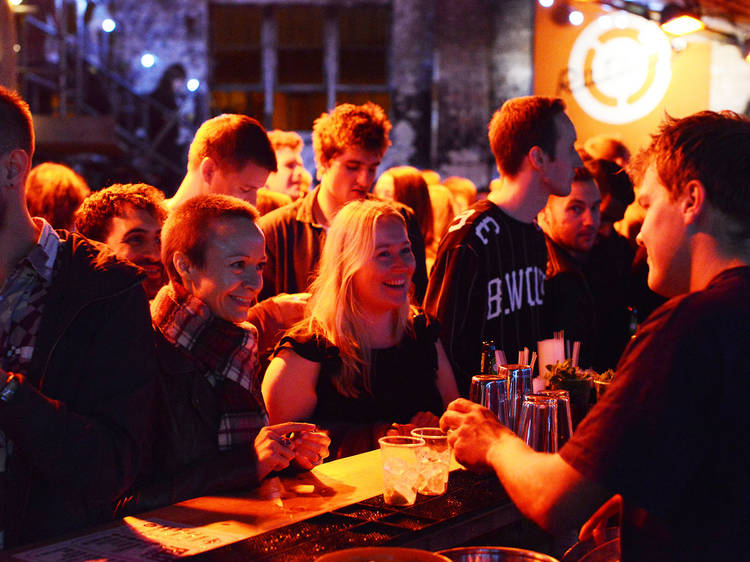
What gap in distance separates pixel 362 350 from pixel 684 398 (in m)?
1.64

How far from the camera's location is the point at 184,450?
2070mm

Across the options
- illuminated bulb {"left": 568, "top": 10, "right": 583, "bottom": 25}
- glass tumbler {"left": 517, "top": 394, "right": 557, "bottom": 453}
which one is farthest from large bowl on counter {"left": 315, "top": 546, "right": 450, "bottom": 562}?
illuminated bulb {"left": 568, "top": 10, "right": 583, "bottom": 25}

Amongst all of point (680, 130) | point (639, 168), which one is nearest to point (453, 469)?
point (639, 168)

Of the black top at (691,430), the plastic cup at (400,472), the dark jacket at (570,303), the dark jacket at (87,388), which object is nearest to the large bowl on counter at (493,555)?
the black top at (691,430)

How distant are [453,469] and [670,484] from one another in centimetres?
101

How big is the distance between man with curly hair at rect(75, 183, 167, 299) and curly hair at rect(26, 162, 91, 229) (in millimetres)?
1357

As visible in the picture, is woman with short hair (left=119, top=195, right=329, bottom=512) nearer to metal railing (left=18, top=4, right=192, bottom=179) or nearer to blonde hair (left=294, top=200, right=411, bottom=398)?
blonde hair (left=294, top=200, right=411, bottom=398)

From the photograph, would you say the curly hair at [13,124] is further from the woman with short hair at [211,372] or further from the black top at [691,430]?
the black top at [691,430]

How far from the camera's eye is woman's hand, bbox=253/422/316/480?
204 cm

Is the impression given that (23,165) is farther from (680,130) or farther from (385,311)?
(385,311)

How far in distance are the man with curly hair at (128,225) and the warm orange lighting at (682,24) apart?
675 centimetres

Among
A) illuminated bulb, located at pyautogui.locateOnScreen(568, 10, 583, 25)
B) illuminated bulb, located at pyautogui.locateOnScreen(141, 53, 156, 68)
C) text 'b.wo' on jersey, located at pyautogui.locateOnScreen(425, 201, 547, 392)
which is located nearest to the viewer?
text 'b.wo' on jersey, located at pyautogui.locateOnScreen(425, 201, 547, 392)

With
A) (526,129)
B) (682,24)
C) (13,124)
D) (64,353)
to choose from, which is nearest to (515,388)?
(64,353)

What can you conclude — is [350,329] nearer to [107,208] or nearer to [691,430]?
[107,208]
